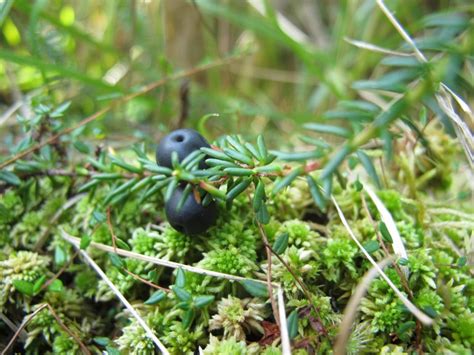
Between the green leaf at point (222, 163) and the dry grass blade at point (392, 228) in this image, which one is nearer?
the green leaf at point (222, 163)

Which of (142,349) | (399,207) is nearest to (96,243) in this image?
(142,349)

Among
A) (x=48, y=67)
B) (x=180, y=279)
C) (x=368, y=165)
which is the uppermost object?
(x=48, y=67)

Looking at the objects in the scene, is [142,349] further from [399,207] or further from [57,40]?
[57,40]

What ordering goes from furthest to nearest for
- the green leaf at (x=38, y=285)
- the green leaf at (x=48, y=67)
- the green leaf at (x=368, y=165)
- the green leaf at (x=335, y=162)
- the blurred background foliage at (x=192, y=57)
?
the blurred background foliage at (x=192, y=57)
the green leaf at (x=48, y=67)
the green leaf at (x=38, y=285)
the green leaf at (x=368, y=165)
the green leaf at (x=335, y=162)

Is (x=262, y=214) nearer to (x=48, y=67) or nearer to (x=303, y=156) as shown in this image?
(x=303, y=156)

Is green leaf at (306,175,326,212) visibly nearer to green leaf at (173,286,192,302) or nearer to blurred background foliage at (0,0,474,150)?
green leaf at (173,286,192,302)

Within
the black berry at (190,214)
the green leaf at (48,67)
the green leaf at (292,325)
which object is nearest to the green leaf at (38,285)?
the black berry at (190,214)

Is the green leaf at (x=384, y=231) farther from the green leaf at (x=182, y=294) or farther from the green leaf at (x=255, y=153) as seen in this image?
the green leaf at (x=182, y=294)

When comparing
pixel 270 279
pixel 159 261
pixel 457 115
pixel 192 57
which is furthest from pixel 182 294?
pixel 192 57
